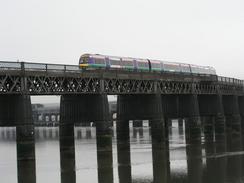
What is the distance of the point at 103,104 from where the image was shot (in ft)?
207

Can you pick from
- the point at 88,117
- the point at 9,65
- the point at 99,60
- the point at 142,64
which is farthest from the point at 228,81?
the point at 9,65

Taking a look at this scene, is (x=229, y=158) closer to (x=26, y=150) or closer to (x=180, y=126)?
(x=26, y=150)

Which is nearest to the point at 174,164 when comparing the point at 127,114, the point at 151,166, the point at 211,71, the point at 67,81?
the point at 151,166

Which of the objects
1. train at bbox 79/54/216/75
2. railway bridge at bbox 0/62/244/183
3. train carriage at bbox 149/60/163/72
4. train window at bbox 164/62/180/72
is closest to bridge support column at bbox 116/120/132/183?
railway bridge at bbox 0/62/244/183

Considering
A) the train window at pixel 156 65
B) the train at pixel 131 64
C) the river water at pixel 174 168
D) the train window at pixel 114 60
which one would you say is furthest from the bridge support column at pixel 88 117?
the train window at pixel 156 65

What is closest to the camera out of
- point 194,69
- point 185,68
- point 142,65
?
point 142,65

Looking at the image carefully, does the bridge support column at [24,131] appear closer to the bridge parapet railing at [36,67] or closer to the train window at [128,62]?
the bridge parapet railing at [36,67]

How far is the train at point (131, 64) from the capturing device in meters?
69.9

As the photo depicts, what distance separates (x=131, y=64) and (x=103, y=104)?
1736 cm

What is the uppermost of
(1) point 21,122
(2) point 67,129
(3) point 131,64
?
(3) point 131,64

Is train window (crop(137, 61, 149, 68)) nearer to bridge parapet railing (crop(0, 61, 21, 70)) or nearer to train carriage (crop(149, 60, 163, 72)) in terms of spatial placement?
train carriage (crop(149, 60, 163, 72))

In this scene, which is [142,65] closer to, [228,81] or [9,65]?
[228,81]

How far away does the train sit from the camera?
69938 mm

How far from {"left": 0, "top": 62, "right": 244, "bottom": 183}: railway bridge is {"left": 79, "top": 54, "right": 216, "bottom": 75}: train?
171 inches
